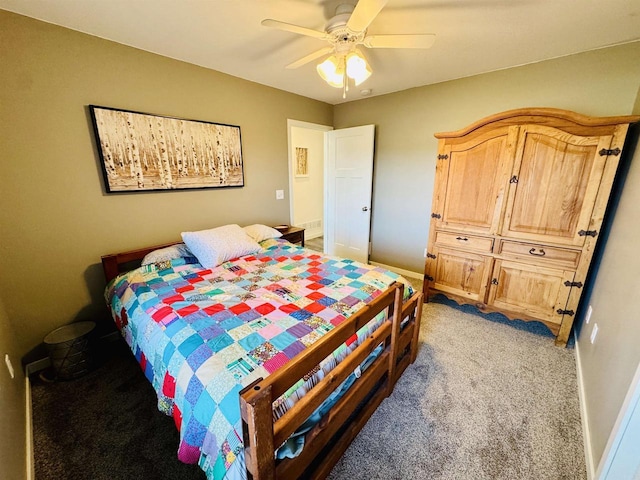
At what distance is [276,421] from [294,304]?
2.31 feet

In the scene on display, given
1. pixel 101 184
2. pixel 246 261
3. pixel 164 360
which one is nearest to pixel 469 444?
pixel 164 360

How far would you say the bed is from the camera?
919 millimetres

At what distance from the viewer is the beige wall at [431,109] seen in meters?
2.12

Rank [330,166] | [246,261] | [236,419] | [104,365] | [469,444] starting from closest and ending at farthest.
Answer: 1. [236,419]
2. [469,444]
3. [104,365]
4. [246,261]
5. [330,166]

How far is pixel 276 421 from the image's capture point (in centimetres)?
92

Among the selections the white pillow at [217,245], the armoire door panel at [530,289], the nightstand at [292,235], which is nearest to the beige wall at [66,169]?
the white pillow at [217,245]

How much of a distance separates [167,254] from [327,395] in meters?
1.83

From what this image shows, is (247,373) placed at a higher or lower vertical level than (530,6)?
lower

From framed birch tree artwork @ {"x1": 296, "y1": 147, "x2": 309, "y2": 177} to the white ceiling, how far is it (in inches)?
98.6

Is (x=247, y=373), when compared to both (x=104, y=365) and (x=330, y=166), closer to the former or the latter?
(x=104, y=365)

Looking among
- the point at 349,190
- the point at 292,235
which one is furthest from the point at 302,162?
the point at 292,235

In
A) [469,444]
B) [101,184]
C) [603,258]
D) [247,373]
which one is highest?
[101,184]

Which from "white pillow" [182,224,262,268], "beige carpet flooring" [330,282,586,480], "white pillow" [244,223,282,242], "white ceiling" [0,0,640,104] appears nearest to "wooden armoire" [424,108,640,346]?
"beige carpet flooring" [330,282,586,480]

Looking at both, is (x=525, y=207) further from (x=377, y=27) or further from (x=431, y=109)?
(x=377, y=27)
